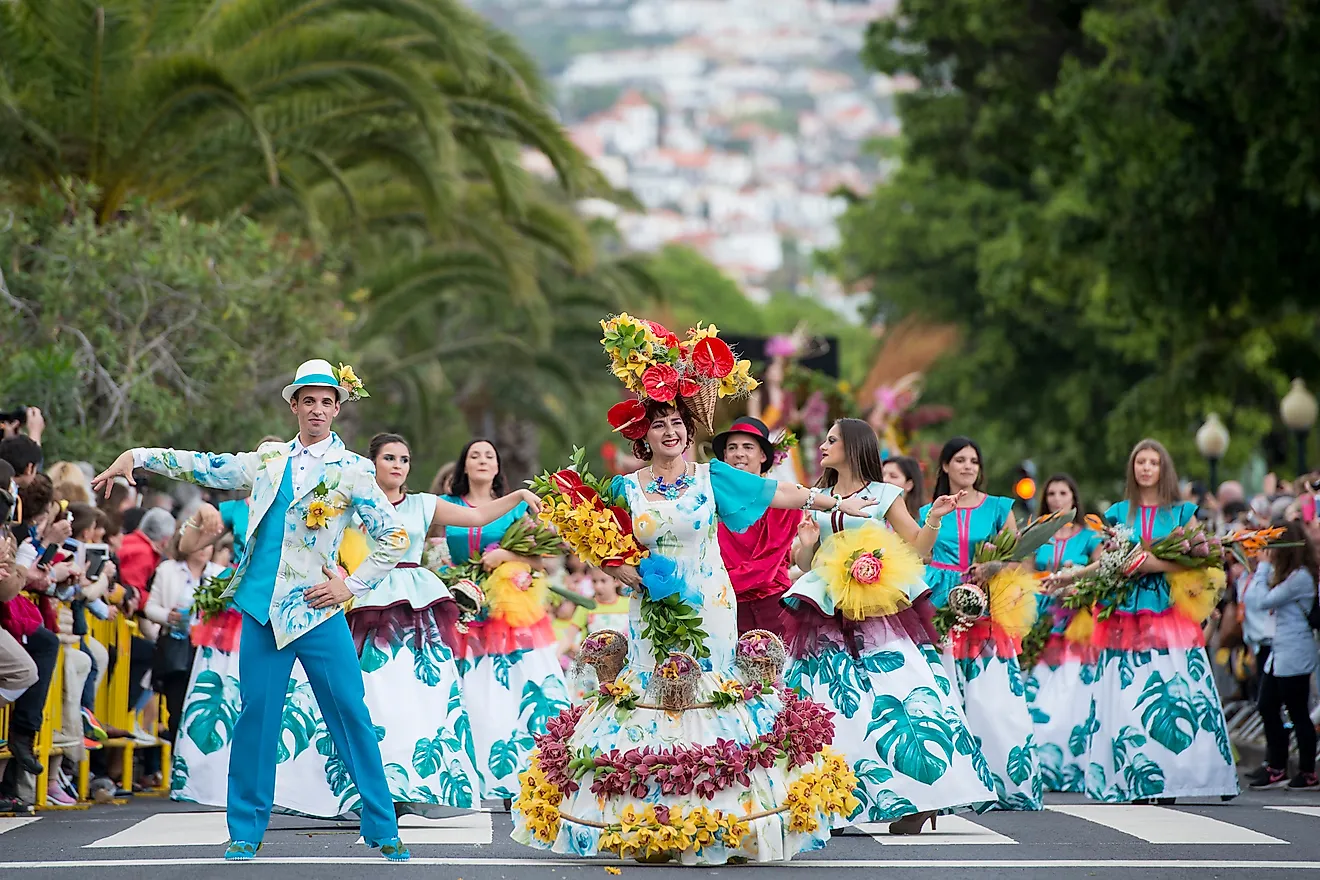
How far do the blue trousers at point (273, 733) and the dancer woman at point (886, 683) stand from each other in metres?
2.46

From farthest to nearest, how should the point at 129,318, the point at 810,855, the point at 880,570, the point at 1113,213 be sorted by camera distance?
the point at 1113,213
the point at 129,318
the point at 880,570
the point at 810,855

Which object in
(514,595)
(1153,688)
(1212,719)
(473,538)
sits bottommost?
(1212,719)

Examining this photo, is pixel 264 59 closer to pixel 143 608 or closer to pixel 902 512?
pixel 143 608

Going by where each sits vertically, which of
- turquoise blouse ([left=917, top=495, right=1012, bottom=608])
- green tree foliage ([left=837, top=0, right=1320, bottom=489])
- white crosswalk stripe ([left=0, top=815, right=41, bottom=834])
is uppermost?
green tree foliage ([left=837, top=0, right=1320, bottom=489])

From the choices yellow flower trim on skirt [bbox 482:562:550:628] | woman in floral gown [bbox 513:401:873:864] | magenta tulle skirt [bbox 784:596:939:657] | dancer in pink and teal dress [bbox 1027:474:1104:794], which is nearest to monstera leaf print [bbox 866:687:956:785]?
magenta tulle skirt [bbox 784:596:939:657]

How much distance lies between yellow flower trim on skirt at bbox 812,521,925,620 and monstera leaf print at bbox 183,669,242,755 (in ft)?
13.6

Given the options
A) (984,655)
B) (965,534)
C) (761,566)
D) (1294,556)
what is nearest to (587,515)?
(761,566)

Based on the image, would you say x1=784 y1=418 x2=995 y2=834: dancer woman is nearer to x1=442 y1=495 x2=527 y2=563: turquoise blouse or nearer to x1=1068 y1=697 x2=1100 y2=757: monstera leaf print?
x1=442 y1=495 x2=527 y2=563: turquoise blouse

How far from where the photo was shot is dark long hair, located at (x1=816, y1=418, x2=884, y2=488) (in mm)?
12156

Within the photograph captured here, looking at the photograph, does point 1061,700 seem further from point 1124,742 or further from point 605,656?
point 605,656

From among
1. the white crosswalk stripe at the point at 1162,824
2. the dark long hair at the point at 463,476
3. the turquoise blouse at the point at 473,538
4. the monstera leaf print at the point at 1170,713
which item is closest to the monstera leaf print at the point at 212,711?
the turquoise blouse at the point at 473,538

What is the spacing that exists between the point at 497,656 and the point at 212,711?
5.93ft

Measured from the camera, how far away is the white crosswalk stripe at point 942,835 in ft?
37.4

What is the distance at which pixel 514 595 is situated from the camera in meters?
14.3
